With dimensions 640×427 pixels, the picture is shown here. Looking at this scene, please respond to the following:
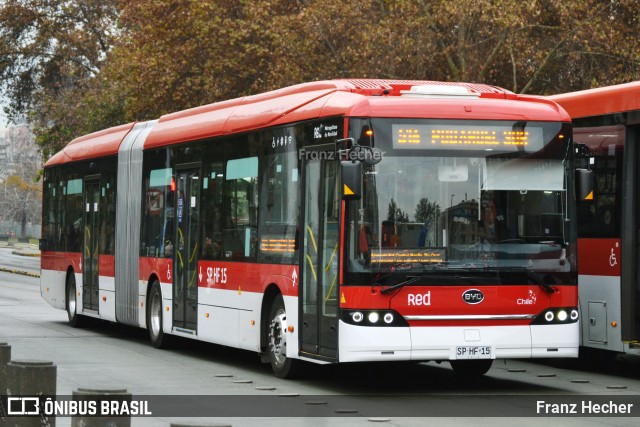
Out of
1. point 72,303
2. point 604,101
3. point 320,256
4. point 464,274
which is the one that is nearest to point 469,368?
point 464,274

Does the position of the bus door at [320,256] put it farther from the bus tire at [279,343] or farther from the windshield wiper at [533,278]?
the windshield wiper at [533,278]

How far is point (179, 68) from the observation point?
40781 millimetres

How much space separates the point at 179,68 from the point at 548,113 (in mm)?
27787

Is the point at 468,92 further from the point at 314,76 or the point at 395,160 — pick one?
the point at 314,76

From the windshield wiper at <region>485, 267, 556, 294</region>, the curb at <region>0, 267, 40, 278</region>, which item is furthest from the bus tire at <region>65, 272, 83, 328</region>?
the curb at <region>0, 267, 40, 278</region>

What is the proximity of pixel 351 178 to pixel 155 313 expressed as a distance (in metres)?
7.90

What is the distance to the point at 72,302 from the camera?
24.6 metres

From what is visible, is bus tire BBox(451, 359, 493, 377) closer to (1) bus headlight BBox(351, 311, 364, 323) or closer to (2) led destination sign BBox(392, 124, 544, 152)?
(1) bus headlight BBox(351, 311, 364, 323)

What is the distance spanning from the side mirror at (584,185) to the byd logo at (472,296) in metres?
1.53

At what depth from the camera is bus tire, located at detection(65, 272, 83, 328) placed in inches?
957

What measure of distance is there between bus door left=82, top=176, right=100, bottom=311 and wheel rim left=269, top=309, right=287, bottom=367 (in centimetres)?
838

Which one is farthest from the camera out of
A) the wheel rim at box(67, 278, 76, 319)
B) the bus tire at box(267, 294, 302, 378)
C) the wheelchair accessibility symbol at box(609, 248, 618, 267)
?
the wheel rim at box(67, 278, 76, 319)

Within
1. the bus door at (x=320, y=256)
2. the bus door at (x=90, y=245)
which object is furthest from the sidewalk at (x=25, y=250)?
the bus door at (x=320, y=256)

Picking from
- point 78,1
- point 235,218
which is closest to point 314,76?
point 235,218
